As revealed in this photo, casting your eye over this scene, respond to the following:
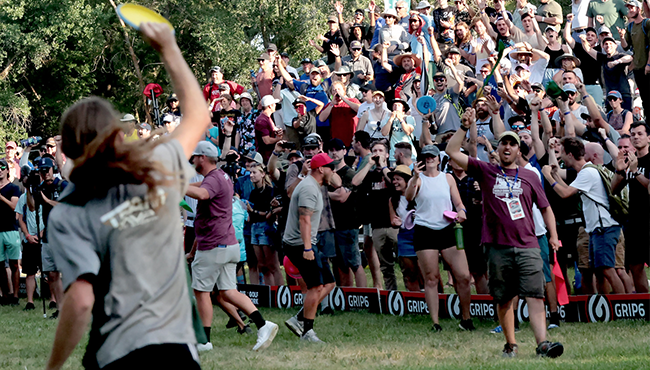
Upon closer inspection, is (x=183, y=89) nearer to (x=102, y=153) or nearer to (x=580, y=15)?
(x=102, y=153)

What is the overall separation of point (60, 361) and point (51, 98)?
3206 cm

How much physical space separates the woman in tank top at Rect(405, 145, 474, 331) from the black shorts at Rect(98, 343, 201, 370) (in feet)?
22.4

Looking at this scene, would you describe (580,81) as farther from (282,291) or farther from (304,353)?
(304,353)

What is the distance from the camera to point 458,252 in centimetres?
937

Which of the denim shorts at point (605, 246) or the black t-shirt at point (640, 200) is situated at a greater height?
the black t-shirt at point (640, 200)

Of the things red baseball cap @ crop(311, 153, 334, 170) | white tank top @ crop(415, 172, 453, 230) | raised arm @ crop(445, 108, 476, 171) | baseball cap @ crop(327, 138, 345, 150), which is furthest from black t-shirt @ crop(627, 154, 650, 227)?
baseball cap @ crop(327, 138, 345, 150)

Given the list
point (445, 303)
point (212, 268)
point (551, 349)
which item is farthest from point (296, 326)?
point (551, 349)

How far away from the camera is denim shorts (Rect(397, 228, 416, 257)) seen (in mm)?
10492

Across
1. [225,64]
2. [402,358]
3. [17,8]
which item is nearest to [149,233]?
[402,358]

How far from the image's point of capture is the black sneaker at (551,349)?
23.3 feet

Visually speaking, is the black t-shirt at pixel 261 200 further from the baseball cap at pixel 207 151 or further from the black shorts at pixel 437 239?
the baseball cap at pixel 207 151

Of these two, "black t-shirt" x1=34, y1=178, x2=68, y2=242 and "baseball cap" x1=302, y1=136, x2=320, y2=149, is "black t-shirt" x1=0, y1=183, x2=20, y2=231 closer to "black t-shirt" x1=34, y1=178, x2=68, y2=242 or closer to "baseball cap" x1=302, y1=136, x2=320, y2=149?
"black t-shirt" x1=34, y1=178, x2=68, y2=242

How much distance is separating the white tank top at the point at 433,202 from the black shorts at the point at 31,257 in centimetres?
727

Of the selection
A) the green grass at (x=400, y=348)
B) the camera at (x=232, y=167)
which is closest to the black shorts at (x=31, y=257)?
the green grass at (x=400, y=348)
